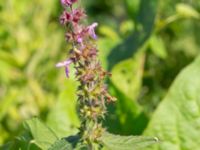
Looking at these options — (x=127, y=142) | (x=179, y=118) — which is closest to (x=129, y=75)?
(x=179, y=118)

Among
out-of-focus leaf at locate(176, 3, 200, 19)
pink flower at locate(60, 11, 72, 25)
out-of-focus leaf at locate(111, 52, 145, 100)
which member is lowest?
pink flower at locate(60, 11, 72, 25)

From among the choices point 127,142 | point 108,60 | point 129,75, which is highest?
point 108,60

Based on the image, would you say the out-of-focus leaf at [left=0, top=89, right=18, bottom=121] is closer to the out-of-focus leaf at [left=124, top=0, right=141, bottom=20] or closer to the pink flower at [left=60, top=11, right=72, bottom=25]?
the out-of-focus leaf at [left=124, top=0, right=141, bottom=20]

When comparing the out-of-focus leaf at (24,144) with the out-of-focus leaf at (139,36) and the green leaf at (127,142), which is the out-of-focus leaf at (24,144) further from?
the out-of-focus leaf at (139,36)

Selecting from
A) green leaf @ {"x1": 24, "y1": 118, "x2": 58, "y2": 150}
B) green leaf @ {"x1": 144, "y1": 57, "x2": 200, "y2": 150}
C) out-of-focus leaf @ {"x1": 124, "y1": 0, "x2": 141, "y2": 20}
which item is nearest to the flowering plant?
green leaf @ {"x1": 24, "y1": 118, "x2": 58, "y2": 150}

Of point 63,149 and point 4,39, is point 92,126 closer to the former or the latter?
point 63,149

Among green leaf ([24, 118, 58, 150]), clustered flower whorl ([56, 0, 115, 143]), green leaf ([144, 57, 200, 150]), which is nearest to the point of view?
clustered flower whorl ([56, 0, 115, 143])

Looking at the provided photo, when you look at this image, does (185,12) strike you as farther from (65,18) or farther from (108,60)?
(65,18)
